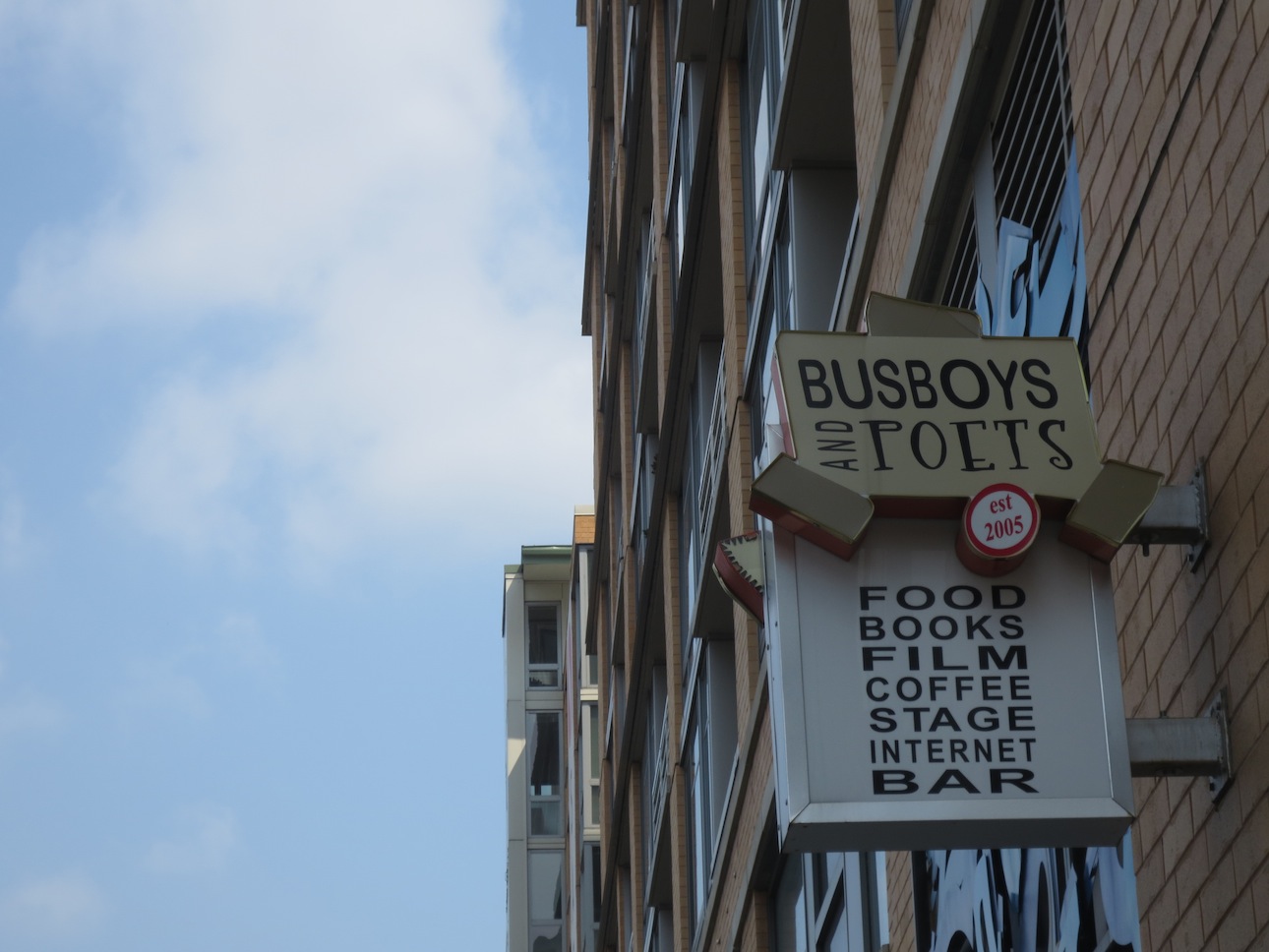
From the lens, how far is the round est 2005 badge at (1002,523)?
5.29 m

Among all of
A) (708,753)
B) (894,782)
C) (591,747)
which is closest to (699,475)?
(708,753)

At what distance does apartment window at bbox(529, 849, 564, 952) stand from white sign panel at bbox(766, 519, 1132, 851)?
149 feet

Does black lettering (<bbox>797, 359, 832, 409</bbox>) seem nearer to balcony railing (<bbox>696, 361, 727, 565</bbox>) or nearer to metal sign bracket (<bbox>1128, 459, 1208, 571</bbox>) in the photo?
metal sign bracket (<bbox>1128, 459, 1208, 571</bbox>)

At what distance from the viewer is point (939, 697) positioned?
522 cm

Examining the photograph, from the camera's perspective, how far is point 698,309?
19.4 metres

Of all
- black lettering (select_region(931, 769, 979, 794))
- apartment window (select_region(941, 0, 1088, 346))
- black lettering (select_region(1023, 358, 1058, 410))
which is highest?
apartment window (select_region(941, 0, 1088, 346))

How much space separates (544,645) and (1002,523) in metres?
49.6

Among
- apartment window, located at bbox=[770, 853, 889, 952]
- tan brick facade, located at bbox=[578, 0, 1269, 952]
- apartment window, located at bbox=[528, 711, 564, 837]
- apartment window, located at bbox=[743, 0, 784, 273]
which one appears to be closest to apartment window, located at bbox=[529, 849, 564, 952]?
apartment window, located at bbox=[528, 711, 564, 837]

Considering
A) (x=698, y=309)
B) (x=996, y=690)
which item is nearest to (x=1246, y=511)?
(x=996, y=690)

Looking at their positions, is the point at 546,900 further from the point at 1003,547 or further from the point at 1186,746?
the point at 1186,746

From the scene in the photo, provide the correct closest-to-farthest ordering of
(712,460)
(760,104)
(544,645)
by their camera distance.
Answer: (760,104) → (712,460) → (544,645)

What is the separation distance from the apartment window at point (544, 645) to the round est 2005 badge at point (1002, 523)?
1912 inches

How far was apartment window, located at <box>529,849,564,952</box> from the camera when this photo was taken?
49781mm

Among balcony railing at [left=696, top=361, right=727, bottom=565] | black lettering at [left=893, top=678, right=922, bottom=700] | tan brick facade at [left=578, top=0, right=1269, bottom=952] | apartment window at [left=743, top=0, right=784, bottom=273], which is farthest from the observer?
balcony railing at [left=696, top=361, right=727, bottom=565]
